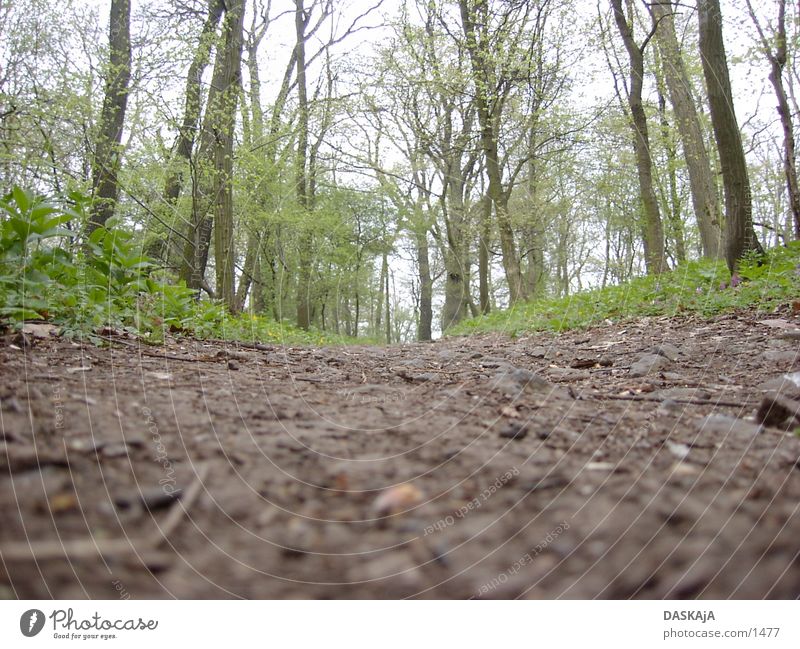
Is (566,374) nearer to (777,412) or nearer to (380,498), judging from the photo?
(777,412)

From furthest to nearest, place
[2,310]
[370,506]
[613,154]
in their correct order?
[613,154] → [2,310] → [370,506]

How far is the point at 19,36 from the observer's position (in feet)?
24.1

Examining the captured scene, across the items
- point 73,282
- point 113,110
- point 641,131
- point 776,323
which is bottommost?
point 776,323

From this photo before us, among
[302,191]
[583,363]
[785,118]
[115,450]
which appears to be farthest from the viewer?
[302,191]

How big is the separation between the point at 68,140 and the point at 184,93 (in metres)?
1.69

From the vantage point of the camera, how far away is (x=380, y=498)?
863 millimetres

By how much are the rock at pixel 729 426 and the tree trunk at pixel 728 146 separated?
16.6 ft

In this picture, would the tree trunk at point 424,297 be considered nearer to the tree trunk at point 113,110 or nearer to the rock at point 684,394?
the tree trunk at point 113,110

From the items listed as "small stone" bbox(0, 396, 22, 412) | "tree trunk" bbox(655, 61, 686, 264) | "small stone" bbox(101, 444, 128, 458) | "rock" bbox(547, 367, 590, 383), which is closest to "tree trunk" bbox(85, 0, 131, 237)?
"small stone" bbox(0, 396, 22, 412)

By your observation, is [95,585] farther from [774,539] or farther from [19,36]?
[19,36]

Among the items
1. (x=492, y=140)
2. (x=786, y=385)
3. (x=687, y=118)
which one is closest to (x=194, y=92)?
(x=492, y=140)

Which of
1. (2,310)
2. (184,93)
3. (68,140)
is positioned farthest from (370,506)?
(68,140)
